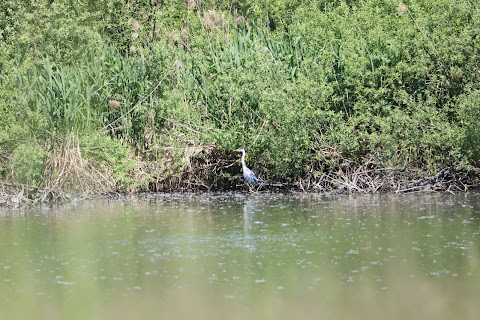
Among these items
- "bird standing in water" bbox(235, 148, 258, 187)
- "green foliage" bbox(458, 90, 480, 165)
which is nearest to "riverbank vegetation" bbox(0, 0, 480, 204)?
"green foliage" bbox(458, 90, 480, 165)

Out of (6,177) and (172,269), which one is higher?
(6,177)

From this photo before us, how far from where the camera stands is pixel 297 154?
14.6m

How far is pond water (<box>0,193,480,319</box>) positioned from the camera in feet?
27.3

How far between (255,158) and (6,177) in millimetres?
3723

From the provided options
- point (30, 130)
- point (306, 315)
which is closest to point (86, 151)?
point (30, 130)

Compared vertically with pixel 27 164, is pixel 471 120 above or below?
above

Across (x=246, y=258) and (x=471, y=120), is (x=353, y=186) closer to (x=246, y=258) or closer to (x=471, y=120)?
(x=471, y=120)

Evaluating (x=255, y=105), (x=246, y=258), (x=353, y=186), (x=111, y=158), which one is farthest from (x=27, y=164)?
(x=246, y=258)

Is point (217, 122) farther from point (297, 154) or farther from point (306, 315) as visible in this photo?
point (306, 315)

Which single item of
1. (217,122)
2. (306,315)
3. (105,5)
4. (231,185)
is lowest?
(306,315)

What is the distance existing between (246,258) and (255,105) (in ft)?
18.0

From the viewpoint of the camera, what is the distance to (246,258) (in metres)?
10.2

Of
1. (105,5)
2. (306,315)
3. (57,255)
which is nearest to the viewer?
(306,315)

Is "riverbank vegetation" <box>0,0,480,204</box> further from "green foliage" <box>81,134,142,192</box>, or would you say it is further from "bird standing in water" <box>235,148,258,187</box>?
"bird standing in water" <box>235,148,258,187</box>
